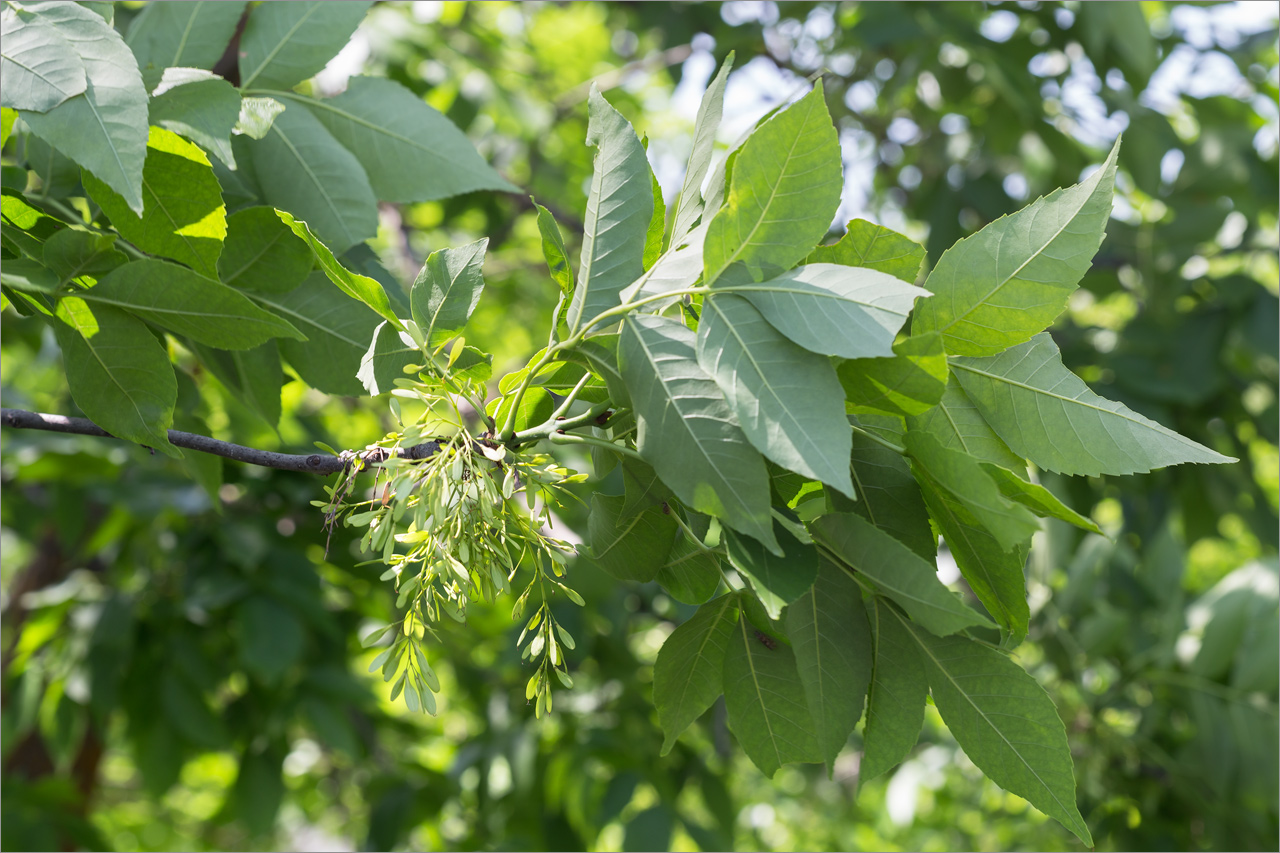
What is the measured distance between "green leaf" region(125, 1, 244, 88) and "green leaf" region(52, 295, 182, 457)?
0.31 metres

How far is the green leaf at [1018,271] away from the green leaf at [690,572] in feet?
0.75

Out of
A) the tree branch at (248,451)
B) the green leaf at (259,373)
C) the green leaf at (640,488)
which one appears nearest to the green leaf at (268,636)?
the green leaf at (259,373)

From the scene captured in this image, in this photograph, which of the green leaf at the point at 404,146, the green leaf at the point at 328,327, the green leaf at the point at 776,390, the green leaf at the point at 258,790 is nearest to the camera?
the green leaf at the point at 776,390

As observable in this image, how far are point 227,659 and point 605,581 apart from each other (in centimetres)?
107

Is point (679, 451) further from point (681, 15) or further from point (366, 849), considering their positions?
point (681, 15)

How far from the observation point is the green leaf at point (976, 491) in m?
0.51

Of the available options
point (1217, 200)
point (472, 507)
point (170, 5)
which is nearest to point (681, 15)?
point (1217, 200)

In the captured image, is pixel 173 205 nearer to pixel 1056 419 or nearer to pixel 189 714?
pixel 1056 419

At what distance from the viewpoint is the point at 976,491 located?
0.52 meters

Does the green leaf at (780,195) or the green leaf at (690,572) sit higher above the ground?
the green leaf at (780,195)

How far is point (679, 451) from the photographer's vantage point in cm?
53

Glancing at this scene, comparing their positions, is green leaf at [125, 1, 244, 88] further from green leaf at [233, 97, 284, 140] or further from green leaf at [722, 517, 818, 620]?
green leaf at [722, 517, 818, 620]

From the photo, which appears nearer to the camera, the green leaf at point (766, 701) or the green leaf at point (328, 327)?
the green leaf at point (766, 701)

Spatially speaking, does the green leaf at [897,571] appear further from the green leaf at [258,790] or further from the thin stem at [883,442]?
the green leaf at [258,790]
